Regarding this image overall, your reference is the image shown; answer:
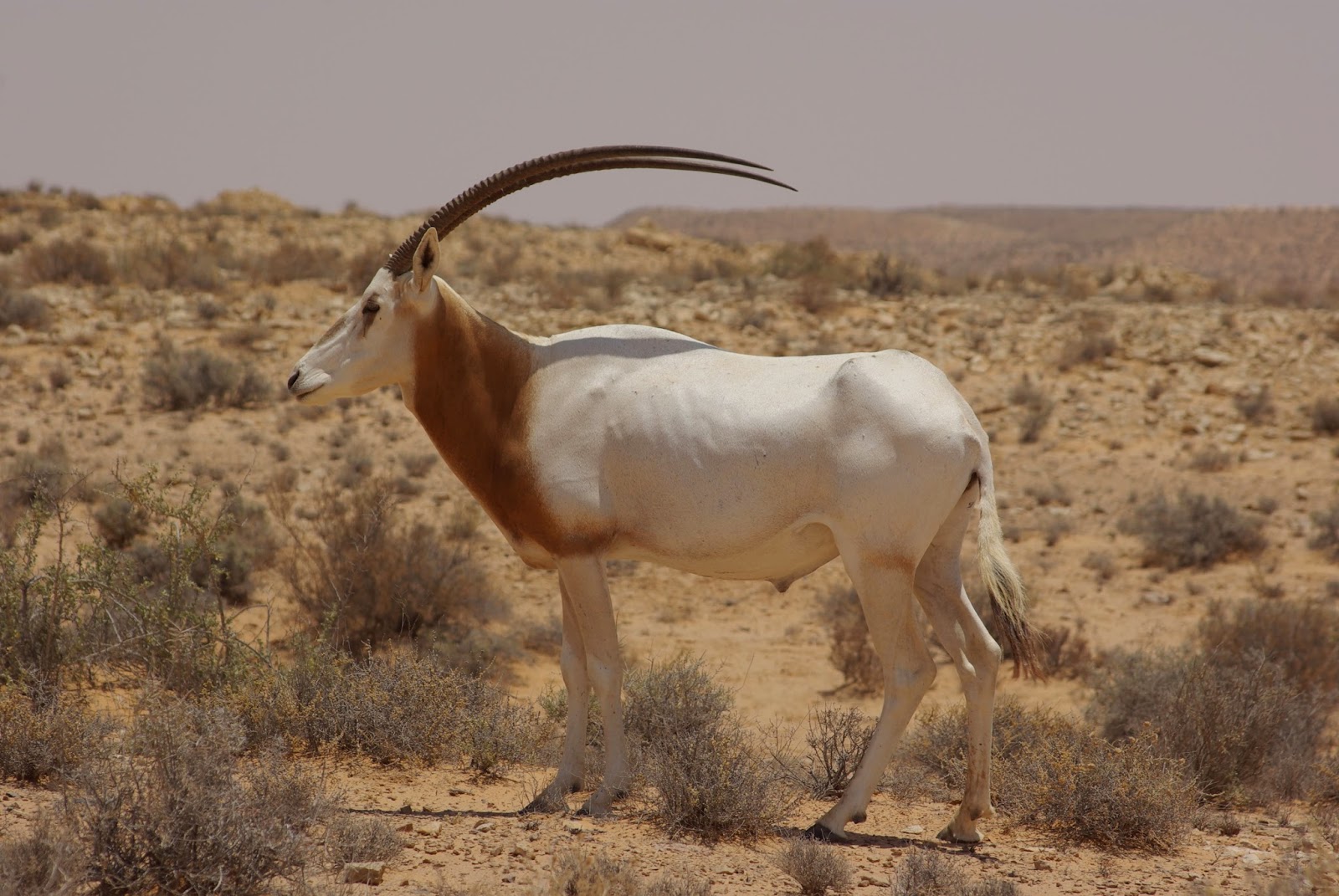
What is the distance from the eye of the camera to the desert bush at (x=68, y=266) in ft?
70.5

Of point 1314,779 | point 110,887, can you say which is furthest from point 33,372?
point 1314,779

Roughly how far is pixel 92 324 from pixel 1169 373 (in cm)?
1702

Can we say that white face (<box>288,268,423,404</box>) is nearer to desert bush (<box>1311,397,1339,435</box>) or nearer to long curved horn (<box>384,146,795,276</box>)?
long curved horn (<box>384,146,795,276</box>)

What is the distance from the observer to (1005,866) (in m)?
5.39

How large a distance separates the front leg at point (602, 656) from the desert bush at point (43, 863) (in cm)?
231

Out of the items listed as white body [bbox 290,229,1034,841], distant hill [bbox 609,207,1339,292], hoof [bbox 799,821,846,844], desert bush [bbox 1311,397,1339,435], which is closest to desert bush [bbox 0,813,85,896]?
white body [bbox 290,229,1034,841]

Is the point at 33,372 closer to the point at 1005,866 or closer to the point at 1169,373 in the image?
the point at 1005,866

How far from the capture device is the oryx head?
19.1 ft

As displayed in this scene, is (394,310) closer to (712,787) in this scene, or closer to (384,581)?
(712,787)

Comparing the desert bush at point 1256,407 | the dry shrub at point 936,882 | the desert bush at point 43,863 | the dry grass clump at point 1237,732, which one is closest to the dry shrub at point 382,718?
the desert bush at point 43,863

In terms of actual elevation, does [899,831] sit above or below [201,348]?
below

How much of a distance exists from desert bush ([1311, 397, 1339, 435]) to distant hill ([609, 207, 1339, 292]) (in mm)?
45569

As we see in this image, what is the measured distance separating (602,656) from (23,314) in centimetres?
1620

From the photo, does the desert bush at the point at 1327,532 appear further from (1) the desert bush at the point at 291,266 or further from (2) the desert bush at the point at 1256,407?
(1) the desert bush at the point at 291,266
